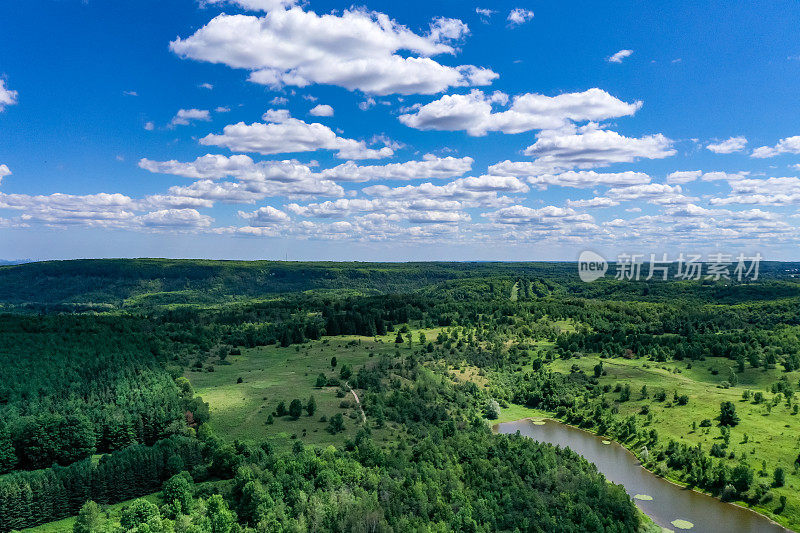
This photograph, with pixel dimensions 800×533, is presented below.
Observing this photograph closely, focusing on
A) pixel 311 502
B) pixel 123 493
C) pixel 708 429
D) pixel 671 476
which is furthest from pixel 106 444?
pixel 708 429

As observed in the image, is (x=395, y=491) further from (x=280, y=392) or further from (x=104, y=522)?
(x=280, y=392)

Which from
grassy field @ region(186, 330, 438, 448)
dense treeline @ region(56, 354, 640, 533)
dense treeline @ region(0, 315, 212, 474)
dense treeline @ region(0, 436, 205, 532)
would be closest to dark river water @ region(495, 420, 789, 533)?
dense treeline @ region(56, 354, 640, 533)

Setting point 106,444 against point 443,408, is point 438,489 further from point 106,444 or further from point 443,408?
point 106,444

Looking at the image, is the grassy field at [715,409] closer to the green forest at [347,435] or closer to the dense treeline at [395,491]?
the green forest at [347,435]

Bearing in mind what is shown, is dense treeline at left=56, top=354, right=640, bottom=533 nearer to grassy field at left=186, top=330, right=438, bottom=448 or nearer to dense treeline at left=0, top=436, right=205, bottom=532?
dense treeline at left=0, top=436, right=205, bottom=532

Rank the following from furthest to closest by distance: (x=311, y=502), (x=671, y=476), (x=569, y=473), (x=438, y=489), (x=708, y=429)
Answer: (x=708, y=429), (x=671, y=476), (x=569, y=473), (x=438, y=489), (x=311, y=502)

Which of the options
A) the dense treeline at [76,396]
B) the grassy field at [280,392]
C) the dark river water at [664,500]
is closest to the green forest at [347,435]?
the dense treeline at [76,396]

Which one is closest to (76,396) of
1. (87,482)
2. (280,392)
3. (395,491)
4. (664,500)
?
(87,482)
